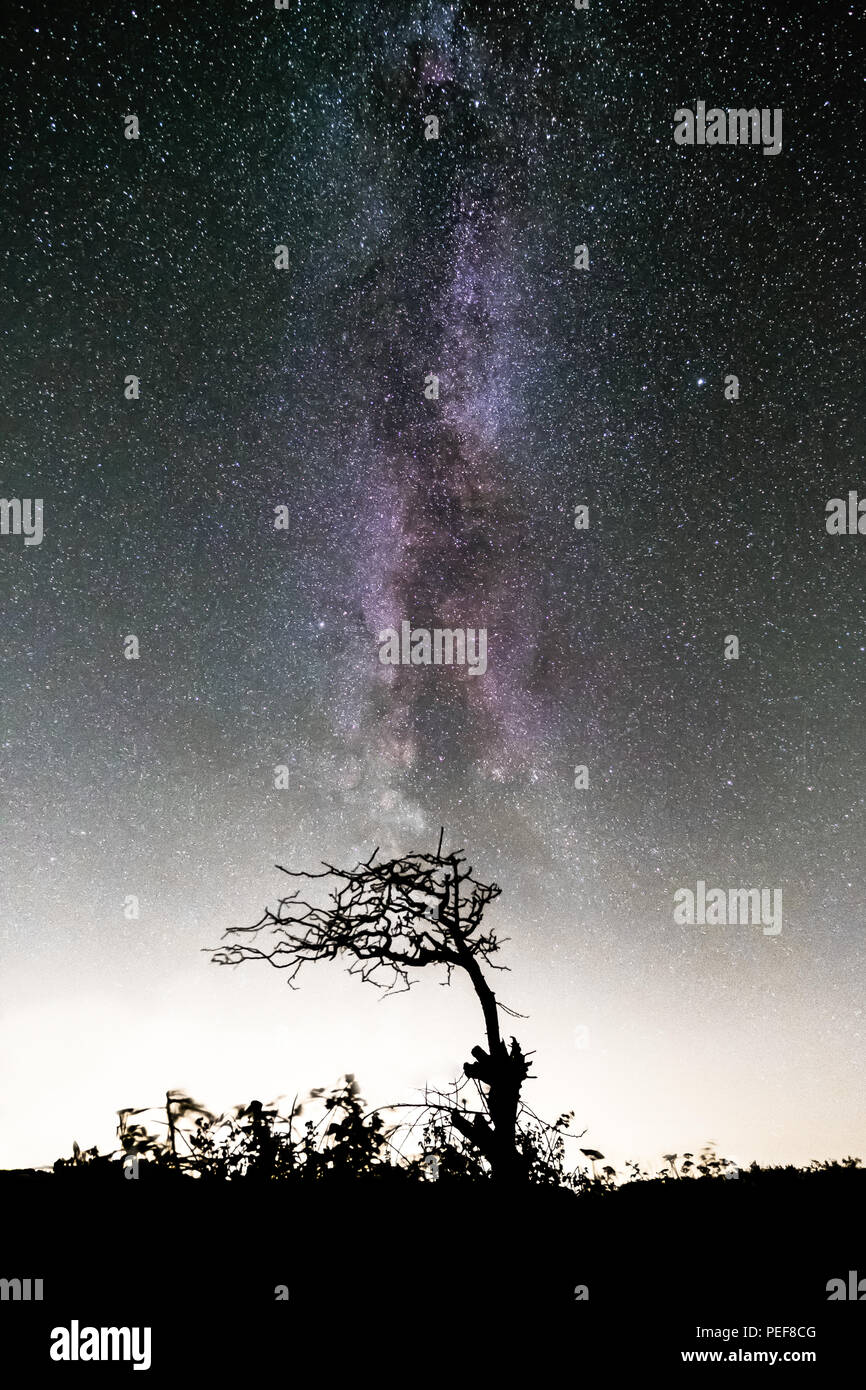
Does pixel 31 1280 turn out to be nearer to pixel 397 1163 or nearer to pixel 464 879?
pixel 397 1163

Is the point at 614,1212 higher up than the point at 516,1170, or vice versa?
the point at 516,1170

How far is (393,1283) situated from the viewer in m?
5.32

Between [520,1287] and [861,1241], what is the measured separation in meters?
3.23

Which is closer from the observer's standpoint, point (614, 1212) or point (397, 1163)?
point (397, 1163)

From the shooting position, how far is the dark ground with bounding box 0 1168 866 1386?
4781 millimetres

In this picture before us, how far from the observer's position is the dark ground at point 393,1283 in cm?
478

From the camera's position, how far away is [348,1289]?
17.1ft
